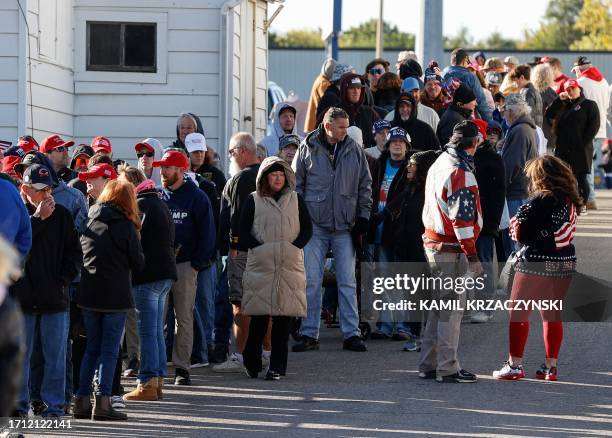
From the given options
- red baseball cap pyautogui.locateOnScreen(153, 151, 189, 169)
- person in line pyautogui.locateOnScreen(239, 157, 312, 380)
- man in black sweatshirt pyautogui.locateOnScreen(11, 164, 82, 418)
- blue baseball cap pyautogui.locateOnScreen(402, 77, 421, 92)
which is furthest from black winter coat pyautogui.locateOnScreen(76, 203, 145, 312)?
blue baseball cap pyautogui.locateOnScreen(402, 77, 421, 92)

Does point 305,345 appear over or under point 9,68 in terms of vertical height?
under

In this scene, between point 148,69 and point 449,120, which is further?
point 148,69

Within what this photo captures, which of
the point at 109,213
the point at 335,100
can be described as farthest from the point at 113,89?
the point at 109,213

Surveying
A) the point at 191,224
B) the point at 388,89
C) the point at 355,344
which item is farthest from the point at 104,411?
the point at 388,89

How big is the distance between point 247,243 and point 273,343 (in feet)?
2.70

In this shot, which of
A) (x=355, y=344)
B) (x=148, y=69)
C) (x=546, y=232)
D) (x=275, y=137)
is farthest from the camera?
(x=148, y=69)

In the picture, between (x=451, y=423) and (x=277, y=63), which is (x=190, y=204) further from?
(x=277, y=63)

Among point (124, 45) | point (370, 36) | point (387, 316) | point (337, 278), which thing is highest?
point (370, 36)

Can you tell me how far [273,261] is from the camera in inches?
445

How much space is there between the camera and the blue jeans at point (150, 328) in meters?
10.3

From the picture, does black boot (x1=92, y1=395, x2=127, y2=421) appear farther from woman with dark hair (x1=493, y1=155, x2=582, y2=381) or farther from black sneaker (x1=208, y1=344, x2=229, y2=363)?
woman with dark hair (x1=493, y1=155, x2=582, y2=381)

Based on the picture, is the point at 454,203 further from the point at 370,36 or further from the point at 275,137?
the point at 370,36

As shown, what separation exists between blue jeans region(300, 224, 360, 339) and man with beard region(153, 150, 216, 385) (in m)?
1.69

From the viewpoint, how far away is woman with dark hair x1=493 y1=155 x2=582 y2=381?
1098 centimetres
